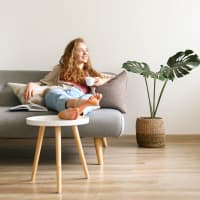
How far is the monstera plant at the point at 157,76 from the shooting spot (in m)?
3.84

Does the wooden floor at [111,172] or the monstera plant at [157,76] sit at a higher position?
the monstera plant at [157,76]

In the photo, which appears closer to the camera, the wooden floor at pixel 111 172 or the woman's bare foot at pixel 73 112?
the wooden floor at pixel 111 172

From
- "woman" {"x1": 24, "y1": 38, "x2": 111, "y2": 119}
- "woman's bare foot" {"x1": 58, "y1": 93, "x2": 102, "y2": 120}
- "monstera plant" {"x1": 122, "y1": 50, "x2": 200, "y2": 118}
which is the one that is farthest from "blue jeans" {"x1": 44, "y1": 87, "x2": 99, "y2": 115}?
"monstera plant" {"x1": 122, "y1": 50, "x2": 200, "y2": 118}

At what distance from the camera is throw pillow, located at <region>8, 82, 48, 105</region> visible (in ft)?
11.4

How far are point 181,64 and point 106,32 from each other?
0.80 metres

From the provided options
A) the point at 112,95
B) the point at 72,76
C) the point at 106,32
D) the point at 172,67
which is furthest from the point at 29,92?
the point at 172,67

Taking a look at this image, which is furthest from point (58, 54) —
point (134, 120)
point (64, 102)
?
point (64, 102)

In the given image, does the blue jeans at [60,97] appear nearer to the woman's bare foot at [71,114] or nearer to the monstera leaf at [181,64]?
the woman's bare foot at [71,114]

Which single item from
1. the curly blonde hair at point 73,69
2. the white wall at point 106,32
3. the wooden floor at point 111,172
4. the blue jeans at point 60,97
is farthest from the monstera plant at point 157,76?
the blue jeans at point 60,97

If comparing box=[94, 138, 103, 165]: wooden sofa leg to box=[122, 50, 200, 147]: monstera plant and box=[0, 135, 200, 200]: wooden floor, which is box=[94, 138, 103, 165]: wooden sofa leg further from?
box=[122, 50, 200, 147]: monstera plant

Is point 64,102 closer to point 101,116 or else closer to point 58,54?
point 101,116

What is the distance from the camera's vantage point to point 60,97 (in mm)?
3160

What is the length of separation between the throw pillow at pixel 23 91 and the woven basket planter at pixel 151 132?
3.16 feet

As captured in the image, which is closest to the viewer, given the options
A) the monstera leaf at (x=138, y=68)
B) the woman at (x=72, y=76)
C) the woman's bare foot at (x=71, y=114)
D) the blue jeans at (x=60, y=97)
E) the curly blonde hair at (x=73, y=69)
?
the woman's bare foot at (x=71, y=114)
